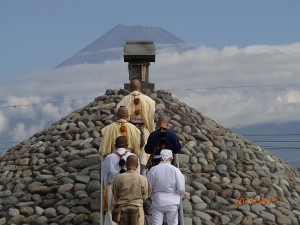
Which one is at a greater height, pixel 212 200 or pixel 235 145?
pixel 235 145

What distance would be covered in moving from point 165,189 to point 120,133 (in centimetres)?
202

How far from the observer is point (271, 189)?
18688 millimetres

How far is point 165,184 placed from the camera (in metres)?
12.6

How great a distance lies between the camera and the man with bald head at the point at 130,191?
472 inches

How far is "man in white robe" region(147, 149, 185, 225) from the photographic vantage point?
12633 mm

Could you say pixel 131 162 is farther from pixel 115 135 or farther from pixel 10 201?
pixel 10 201

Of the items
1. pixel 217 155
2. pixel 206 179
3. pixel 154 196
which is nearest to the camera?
pixel 154 196

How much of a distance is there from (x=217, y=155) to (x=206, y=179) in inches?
51.6

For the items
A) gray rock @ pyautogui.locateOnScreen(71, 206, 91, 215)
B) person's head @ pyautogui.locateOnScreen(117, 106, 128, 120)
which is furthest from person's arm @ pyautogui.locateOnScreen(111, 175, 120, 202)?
gray rock @ pyautogui.locateOnScreen(71, 206, 91, 215)

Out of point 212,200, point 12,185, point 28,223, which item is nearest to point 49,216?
point 28,223

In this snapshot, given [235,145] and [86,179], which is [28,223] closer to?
[86,179]

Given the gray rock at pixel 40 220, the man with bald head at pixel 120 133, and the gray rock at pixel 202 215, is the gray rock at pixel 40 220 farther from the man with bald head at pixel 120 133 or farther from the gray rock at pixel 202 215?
the gray rock at pixel 202 215
